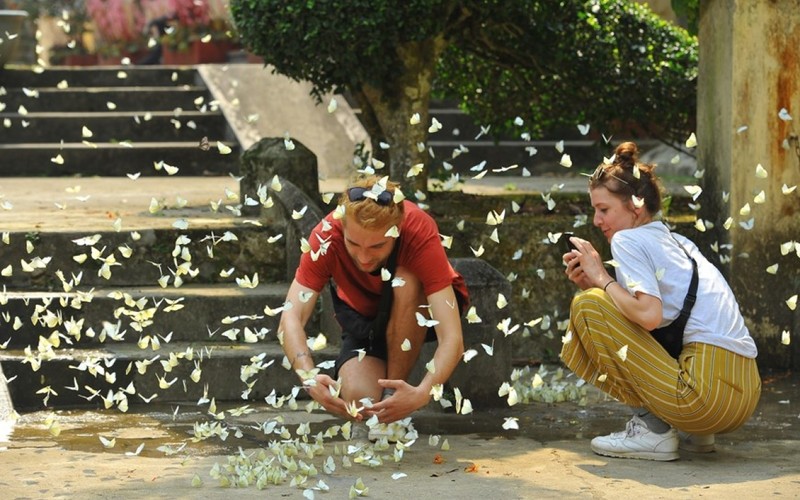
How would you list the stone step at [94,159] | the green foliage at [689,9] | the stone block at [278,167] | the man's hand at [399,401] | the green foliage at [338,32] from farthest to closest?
1. the stone step at [94,159]
2. the stone block at [278,167]
3. the green foliage at [689,9]
4. the green foliage at [338,32]
5. the man's hand at [399,401]

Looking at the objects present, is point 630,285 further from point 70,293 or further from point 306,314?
point 70,293

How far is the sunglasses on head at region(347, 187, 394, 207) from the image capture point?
520cm

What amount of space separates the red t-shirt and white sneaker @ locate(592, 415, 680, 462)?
903 millimetres

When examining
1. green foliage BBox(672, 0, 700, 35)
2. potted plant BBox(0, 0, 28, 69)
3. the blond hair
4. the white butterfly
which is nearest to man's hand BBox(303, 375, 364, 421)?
the white butterfly

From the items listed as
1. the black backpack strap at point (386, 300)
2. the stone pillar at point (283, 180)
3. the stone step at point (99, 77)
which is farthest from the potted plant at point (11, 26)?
the black backpack strap at point (386, 300)

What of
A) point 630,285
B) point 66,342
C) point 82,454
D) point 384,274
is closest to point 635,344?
point 630,285

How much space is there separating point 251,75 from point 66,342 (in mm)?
6845

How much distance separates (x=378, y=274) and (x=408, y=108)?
3093 mm

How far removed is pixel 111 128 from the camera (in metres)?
12.5

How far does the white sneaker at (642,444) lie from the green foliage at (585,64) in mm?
3638

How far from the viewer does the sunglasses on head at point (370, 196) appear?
5.20 meters

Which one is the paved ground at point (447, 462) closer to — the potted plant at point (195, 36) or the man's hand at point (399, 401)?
the man's hand at point (399, 401)

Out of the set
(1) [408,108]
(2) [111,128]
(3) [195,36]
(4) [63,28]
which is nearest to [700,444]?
(1) [408,108]

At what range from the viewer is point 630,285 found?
5.23 metres
